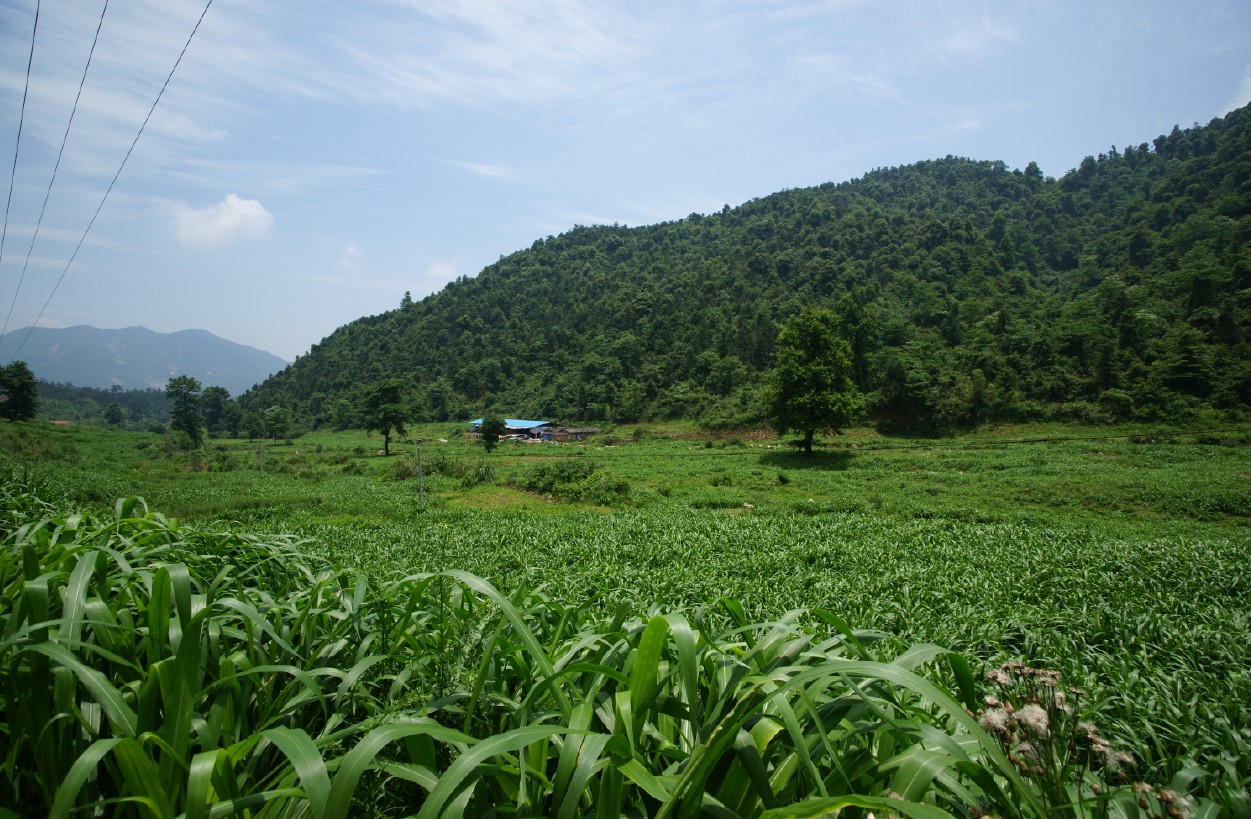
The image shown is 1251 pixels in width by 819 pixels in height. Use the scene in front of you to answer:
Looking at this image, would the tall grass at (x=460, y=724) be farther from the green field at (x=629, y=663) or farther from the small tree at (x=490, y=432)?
the small tree at (x=490, y=432)

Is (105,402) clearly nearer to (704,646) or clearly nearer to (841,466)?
(841,466)

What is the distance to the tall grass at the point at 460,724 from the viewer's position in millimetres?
1418

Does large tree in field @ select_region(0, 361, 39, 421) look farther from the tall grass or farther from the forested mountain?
the tall grass

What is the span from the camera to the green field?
151 centimetres

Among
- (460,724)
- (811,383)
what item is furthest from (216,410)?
(460,724)

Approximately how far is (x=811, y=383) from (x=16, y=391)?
199 ft

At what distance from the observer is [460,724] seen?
2.11 m

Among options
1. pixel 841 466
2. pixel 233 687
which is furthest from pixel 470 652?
pixel 841 466

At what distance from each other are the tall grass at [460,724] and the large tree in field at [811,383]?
99.0 ft

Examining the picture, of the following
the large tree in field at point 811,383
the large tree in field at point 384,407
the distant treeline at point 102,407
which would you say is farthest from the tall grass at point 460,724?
the distant treeline at point 102,407

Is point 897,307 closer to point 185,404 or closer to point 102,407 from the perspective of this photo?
point 185,404

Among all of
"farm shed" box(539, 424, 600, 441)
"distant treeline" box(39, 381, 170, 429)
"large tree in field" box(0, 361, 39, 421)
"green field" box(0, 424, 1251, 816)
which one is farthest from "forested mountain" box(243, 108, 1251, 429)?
"large tree in field" box(0, 361, 39, 421)

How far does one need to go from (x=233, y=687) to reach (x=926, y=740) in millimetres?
2295

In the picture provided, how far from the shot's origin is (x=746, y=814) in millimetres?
1541
